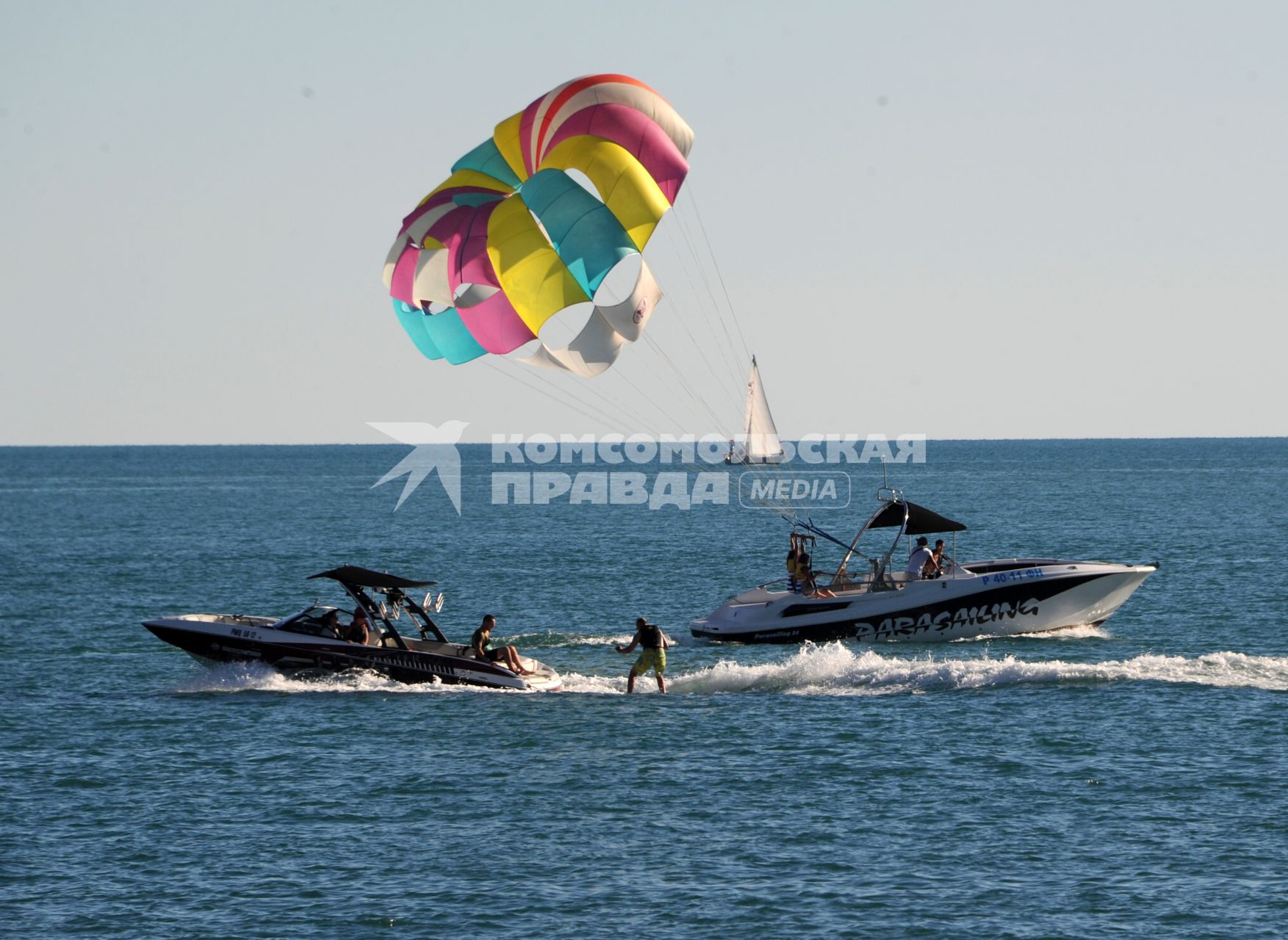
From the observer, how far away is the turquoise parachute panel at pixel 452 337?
29.6m

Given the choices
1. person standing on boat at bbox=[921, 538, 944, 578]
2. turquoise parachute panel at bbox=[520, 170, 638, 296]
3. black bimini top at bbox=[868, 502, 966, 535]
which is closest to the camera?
turquoise parachute panel at bbox=[520, 170, 638, 296]

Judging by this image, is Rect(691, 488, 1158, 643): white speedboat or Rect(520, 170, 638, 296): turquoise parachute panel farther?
Rect(691, 488, 1158, 643): white speedboat

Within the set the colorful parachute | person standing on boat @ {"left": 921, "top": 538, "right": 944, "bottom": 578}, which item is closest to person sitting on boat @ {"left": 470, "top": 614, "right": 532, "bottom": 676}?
the colorful parachute

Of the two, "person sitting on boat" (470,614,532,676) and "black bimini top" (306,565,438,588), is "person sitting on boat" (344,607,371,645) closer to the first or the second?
"black bimini top" (306,565,438,588)

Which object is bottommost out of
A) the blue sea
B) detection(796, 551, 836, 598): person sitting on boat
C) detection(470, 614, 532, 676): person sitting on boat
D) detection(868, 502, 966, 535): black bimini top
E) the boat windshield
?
the blue sea

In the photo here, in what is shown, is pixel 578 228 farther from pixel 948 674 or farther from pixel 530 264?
pixel 948 674

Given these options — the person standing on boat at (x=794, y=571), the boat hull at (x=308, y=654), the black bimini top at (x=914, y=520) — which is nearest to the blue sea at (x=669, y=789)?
the boat hull at (x=308, y=654)

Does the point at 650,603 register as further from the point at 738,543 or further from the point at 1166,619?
the point at 738,543

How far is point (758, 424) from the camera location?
104 meters

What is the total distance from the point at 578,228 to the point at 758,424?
77.5 meters

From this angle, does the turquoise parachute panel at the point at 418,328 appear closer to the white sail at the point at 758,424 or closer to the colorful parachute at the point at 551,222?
the colorful parachute at the point at 551,222

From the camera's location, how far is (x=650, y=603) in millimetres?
44938

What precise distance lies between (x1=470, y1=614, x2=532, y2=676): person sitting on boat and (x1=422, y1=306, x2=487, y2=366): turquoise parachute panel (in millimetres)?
5131

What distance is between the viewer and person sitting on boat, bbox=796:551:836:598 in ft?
111
